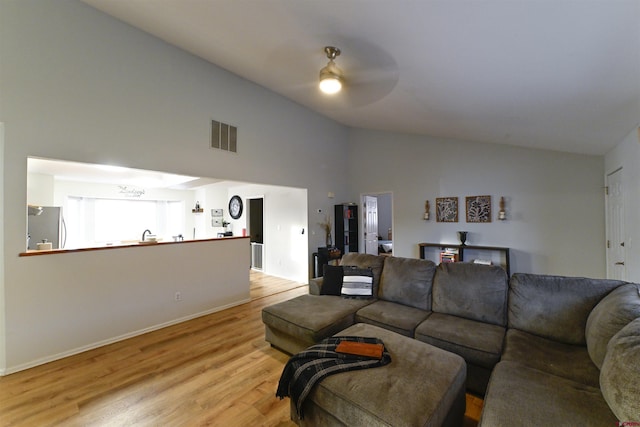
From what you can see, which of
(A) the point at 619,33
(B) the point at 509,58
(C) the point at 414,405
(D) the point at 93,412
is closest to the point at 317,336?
(C) the point at 414,405

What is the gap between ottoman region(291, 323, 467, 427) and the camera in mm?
1279

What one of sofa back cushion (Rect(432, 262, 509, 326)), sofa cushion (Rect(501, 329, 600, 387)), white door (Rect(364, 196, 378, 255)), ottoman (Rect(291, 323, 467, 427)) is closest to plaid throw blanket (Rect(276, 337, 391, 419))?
ottoman (Rect(291, 323, 467, 427))

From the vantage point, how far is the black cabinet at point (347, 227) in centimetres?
603

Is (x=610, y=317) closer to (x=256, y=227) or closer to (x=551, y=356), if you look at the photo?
(x=551, y=356)

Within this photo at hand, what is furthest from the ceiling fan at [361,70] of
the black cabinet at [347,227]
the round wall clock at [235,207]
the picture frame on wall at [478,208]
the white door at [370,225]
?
the round wall clock at [235,207]

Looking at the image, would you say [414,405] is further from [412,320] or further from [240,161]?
[240,161]

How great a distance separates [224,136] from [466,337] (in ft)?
12.7

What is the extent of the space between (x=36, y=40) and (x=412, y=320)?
175 inches

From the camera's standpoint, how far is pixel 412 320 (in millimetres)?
2398

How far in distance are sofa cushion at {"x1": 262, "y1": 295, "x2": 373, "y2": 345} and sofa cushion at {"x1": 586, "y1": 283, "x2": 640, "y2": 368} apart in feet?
5.70

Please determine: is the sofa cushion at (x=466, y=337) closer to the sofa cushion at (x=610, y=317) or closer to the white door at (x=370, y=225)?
the sofa cushion at (x=610, y=317)

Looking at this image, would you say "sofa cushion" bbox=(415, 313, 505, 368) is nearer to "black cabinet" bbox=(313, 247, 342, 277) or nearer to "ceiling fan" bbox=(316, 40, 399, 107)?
"ceiling fan" bbox=(316, 40, 399, 107)

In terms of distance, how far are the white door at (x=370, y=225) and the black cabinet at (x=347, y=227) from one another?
0.34 meters

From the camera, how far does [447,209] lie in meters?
4.90
